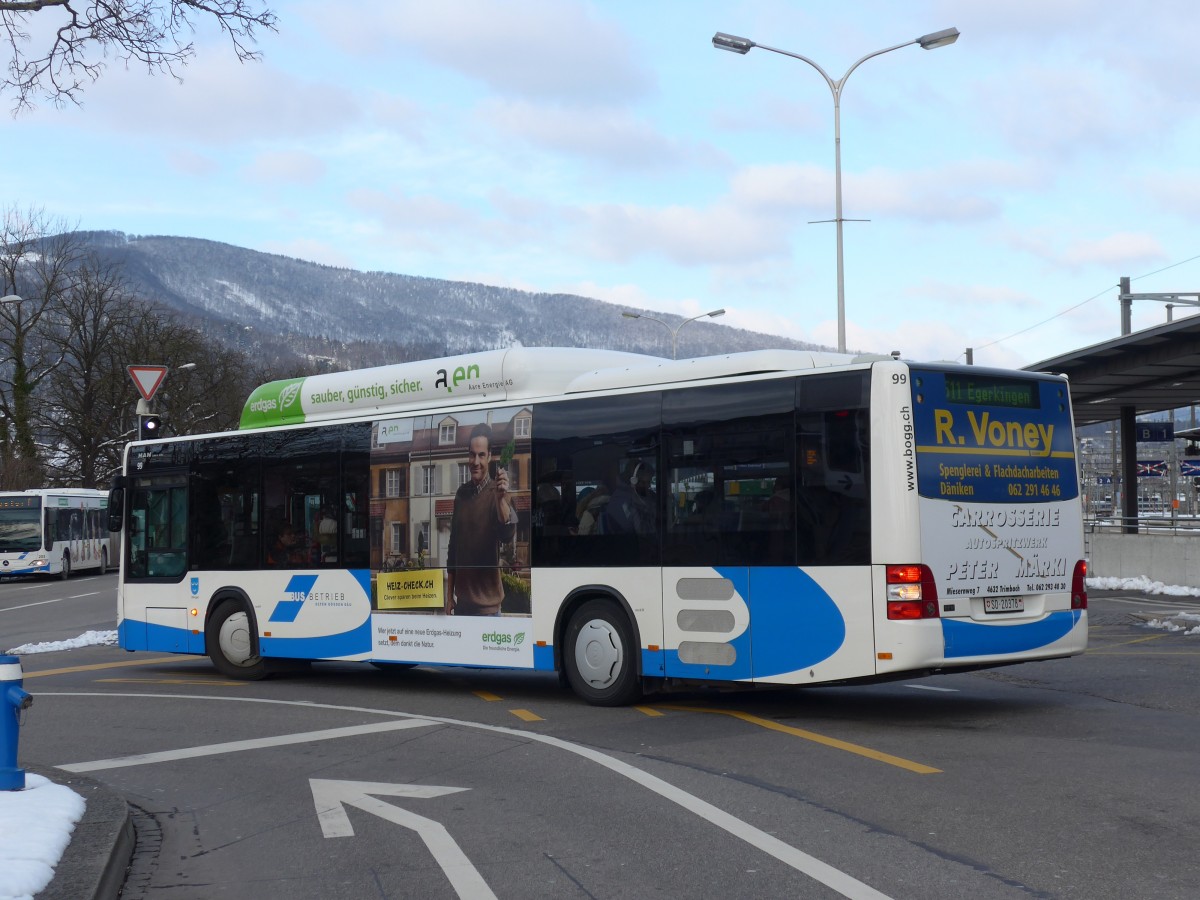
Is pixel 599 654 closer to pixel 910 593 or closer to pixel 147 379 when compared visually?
pixel 910 593

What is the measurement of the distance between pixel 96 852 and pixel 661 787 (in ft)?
10.8

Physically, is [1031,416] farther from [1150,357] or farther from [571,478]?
[1150,357]

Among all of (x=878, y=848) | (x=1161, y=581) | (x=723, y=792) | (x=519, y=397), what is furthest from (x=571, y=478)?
(x=1161, y=581)

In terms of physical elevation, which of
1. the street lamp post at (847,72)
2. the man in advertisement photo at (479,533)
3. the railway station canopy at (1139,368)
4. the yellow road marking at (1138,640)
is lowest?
the yellow road marking at (1138,640)

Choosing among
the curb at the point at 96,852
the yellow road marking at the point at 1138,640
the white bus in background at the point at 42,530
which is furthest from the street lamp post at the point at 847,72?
the white bus in background at the point at 42,530

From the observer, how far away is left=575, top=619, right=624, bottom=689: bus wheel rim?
40.2 feet

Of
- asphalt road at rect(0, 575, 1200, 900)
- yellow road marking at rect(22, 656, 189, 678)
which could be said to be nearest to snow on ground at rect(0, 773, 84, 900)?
asphalt road at rect(0, 575, 1200, 900)

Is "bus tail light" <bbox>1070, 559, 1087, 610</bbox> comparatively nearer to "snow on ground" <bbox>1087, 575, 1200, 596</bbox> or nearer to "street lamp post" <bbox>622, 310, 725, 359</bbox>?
"snow on ground" <bbox>1087, 575, 1200, 596</bbox>

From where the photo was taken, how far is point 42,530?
47750mm

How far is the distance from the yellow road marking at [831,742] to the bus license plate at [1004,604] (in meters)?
1.68

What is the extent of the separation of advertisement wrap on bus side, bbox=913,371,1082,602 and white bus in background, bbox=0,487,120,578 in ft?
136

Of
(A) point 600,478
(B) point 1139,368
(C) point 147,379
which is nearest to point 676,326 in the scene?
(B) point 1139,368

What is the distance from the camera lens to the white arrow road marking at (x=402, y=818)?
20.7ft

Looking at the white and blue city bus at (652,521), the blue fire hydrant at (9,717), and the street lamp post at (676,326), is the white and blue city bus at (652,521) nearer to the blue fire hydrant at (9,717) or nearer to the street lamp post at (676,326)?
the blue fire hydrant at (9,717)
